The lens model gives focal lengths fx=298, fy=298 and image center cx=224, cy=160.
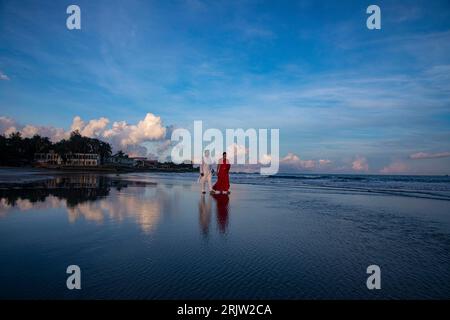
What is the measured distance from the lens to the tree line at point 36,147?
9208 cm

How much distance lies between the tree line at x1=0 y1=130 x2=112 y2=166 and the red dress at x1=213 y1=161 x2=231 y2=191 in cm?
9447

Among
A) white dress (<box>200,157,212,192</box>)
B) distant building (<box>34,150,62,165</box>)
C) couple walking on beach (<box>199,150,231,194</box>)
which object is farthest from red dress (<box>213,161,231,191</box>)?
distant building (<box>34,150,62,165</box>)

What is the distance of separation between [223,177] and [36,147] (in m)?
109

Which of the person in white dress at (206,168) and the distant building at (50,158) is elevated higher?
the distant building at (50,158)

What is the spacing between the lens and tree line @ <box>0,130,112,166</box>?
92.1 m

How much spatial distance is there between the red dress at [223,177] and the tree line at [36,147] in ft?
310

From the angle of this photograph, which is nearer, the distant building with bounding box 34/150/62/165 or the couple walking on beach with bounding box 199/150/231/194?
the couple walking on beach with bounding box 199/150/231/194

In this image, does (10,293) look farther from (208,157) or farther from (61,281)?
(208,157)

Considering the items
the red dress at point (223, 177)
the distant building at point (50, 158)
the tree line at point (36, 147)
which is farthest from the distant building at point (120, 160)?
the red dress at point (223, 177)

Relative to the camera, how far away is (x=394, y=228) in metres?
9.02

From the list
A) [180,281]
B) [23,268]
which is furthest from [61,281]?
[180,281]

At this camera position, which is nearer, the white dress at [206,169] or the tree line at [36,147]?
the white dress at [206,169]

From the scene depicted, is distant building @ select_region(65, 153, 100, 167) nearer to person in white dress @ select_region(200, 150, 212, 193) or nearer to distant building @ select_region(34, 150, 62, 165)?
distant building @ select_region(34, 150, 62, 165)

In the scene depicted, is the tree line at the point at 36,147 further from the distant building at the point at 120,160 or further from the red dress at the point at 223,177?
Answer: the red dress at the point at 223,177
